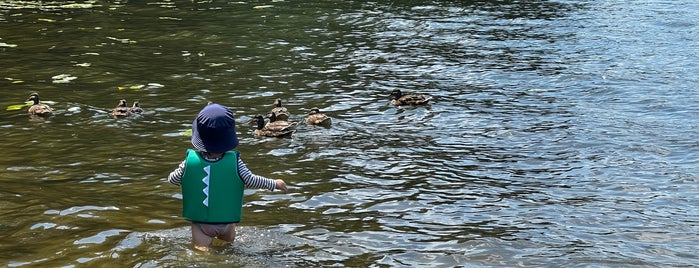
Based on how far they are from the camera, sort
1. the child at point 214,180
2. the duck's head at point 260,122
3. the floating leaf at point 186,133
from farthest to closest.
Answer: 1. the duck's head at point 260,122
2. the floating leaf at point 186,133
3. the child at point 214,180

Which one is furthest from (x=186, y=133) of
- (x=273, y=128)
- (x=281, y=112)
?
(x=281, y=112)

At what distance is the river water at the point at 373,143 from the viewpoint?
33.4 ft

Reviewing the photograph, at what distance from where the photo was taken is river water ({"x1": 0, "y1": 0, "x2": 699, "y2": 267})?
10.2 metres

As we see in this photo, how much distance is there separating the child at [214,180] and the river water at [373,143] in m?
0.44

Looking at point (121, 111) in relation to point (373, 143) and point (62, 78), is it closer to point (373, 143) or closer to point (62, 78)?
point (62, 78)

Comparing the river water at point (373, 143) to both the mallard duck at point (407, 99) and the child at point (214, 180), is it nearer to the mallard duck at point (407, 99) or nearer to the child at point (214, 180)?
the mallard duck at point (407, 99)

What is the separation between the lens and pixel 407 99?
17984 mm

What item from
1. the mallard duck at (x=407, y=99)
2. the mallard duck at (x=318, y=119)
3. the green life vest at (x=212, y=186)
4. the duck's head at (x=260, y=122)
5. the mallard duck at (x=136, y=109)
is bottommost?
the mallard duck at (x=407, y=99)

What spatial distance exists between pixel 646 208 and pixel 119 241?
708 centimetres

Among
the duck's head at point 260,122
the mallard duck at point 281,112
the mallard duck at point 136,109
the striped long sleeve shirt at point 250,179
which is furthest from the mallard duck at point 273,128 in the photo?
the striped long sleeve shirt at point 250,179

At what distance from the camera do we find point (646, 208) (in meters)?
11.8

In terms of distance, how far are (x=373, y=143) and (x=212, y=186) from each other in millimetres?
6263

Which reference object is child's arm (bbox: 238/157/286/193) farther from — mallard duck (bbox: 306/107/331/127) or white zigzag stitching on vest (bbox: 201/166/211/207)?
mallard duck (bbox: 306/107/331/127)

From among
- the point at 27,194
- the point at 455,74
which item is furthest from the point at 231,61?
the point at 27,194
